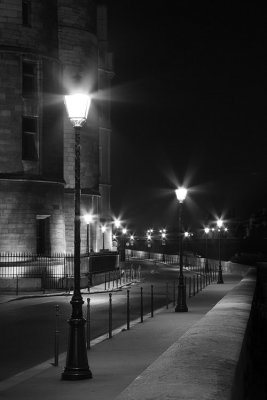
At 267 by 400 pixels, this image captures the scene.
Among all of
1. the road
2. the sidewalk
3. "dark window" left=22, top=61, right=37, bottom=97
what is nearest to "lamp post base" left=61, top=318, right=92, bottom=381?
the sidewalk

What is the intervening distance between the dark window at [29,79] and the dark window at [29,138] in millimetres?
1418

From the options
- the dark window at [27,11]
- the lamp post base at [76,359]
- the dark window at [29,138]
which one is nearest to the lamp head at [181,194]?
the lamp post base at [76,359]

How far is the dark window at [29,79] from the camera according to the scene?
4336 cm

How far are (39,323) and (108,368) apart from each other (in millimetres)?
10735

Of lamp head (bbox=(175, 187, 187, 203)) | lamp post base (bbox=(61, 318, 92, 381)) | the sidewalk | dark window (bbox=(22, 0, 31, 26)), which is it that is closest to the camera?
the sidewalk

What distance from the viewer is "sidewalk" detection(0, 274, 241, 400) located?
38.1 ft

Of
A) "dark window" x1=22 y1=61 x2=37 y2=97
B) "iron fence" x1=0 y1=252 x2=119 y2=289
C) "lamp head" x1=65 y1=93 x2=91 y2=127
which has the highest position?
"dark window" x1=22 y1=61 x2=37 y2=97

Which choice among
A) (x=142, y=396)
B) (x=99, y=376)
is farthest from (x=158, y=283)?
(x=142, y=396)

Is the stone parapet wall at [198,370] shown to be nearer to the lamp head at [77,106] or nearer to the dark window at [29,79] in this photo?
the lamp head at [77,106]

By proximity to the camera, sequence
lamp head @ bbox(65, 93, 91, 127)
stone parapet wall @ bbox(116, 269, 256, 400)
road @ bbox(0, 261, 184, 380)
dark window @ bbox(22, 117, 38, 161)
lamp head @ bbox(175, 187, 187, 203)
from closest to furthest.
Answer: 1. stone parapet wall @ bbox(116, 269, 256, 400)
2. lamp head @ bbox(65, 93, 91, 127)
3. road @ bbox(0, 261, 184, 380)
4. lamp head @ bbox(175, 187, 187, 203)
5. dark window @ bbox(22, 117, 38, 161)

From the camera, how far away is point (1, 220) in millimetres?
42094

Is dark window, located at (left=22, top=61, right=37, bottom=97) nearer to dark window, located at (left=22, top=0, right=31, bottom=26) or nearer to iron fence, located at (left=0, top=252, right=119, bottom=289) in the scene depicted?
dark window, located at (left=22, top=0, right=31, bottom=26)

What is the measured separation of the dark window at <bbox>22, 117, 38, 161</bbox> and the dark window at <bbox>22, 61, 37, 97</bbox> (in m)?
1.42

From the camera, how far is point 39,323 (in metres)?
24.3
